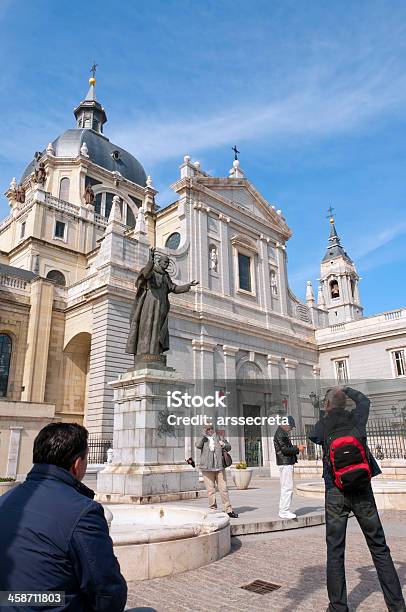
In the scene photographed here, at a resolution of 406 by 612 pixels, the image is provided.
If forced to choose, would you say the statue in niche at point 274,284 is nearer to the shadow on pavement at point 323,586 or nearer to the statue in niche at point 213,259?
the statue in niche at point 213,259

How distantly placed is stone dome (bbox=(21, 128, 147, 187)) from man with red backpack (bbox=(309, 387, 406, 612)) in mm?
41990

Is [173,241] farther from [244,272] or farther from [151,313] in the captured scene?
[151,313]

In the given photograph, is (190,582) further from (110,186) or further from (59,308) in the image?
(110,186)

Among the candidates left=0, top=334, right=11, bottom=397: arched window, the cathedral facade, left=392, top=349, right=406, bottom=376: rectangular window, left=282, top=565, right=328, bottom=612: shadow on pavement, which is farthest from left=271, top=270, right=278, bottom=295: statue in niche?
left=282, top=565, right=328, bottom=612: shadow on pavement

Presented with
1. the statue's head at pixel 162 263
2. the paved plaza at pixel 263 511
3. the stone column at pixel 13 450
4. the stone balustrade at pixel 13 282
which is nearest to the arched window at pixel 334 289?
the stone balustrade at pixel 13 282

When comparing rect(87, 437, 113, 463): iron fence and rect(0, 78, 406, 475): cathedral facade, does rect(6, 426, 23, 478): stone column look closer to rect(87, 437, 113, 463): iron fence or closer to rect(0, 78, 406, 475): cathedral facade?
rect(0, 78, 406, 475): cathedral facade

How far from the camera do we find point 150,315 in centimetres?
1059

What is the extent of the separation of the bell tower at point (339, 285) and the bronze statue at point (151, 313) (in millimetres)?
54703

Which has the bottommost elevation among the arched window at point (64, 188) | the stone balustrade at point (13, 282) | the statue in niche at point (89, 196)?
the stone balustrade at point (13, 282)

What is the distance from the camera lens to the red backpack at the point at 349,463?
392 cm

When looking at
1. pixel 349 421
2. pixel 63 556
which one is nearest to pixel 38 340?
pixel 349 421

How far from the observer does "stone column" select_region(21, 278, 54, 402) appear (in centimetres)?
2444

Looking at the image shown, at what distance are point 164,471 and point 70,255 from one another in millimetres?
27737

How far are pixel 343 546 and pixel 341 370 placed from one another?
110 ft
